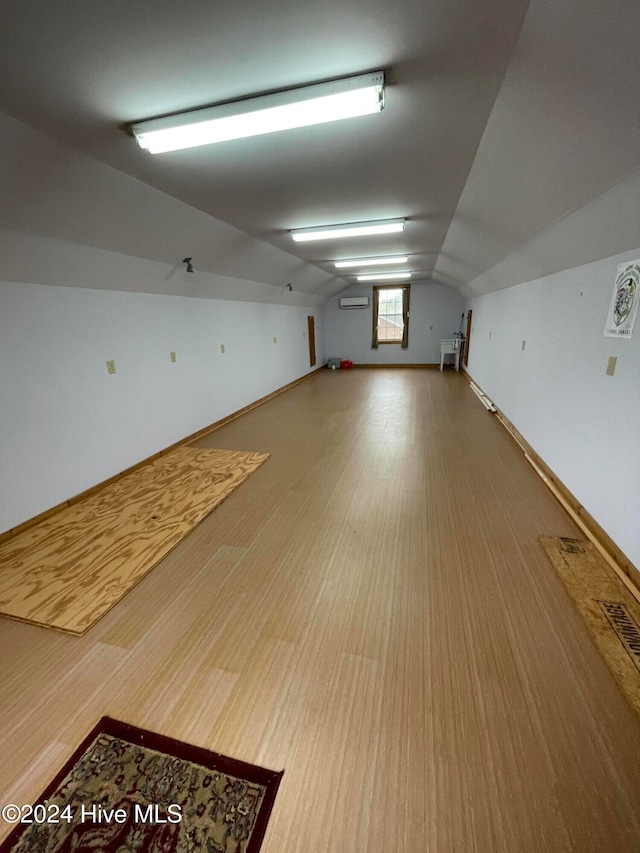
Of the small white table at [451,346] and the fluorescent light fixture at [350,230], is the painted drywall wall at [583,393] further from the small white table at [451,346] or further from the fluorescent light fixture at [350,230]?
the small white table at [451,346]

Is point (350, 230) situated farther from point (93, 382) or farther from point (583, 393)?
point (93, 382)

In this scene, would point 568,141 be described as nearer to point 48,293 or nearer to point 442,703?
point 442,703

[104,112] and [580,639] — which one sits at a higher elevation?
[104,112]

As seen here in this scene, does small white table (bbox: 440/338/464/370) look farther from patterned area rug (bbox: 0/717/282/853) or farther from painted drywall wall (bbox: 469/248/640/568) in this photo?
patterned area rug (bbox: 0/717/282/853)

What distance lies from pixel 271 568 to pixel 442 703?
1.10 m

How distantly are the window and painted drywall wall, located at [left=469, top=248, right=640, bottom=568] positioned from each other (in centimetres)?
516

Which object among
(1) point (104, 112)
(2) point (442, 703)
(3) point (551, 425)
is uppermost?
(1) point (104, 112)

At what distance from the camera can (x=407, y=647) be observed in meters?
1.55

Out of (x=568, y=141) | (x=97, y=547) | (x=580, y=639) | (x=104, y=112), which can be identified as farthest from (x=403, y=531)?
(x=104, y=112)

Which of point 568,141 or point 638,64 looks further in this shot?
point 568,141

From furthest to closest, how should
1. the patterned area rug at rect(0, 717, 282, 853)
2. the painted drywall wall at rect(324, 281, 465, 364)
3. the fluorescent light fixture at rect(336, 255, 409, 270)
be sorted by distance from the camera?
the painted drywall wall at rect(324, 281, 465, 364), the fluorescent light fixture at rect(336, 255, 409, 270), the patterned area rug at rect(0, 717, 282, 853)

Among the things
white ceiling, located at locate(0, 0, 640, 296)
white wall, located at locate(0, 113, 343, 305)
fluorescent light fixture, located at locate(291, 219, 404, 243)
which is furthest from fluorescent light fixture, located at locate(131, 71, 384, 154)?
fluorescent light fixture, located at locate(291, 219, 404, 243)

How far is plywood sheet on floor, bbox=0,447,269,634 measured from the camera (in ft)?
6.13

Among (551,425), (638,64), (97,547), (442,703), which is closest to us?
(638,64)
